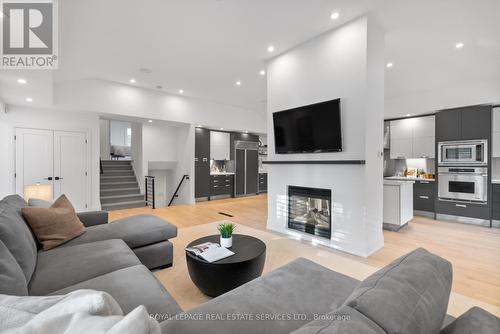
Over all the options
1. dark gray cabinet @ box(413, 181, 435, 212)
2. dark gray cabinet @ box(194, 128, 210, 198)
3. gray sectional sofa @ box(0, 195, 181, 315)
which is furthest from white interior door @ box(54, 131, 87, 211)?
dark gray cabinet @ box(413, 181, 435, 212)

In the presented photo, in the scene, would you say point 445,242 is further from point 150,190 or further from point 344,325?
point 150,190

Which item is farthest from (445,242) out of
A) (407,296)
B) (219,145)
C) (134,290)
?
(219,145)

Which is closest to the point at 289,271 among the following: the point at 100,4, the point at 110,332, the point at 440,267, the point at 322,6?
the point at 440,267

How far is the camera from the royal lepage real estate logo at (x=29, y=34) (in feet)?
7.94

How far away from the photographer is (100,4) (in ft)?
8.74

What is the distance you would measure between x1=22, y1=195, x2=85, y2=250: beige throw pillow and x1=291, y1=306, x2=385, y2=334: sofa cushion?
243 centimetres

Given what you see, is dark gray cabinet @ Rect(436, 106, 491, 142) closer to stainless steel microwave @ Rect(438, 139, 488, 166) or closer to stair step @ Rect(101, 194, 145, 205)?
stainless steel microwave @ Rect(438, 139, 488, 166)

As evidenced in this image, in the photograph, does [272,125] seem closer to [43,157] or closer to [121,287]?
[121,287]

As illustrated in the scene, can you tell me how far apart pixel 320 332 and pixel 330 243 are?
2994 mm

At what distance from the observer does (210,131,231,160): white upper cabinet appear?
7.61 m

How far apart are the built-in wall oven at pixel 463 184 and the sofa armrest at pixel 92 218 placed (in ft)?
20.5

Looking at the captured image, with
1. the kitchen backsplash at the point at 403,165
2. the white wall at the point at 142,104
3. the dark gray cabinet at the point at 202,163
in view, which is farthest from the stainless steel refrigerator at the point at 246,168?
the kitchen backsplash at the point at 403,165

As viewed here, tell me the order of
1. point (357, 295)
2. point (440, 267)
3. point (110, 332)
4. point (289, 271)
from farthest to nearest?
point (289, 271) → point (440, 267) → point (357, 295) → point (110, 332)

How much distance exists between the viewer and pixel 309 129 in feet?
11.6
